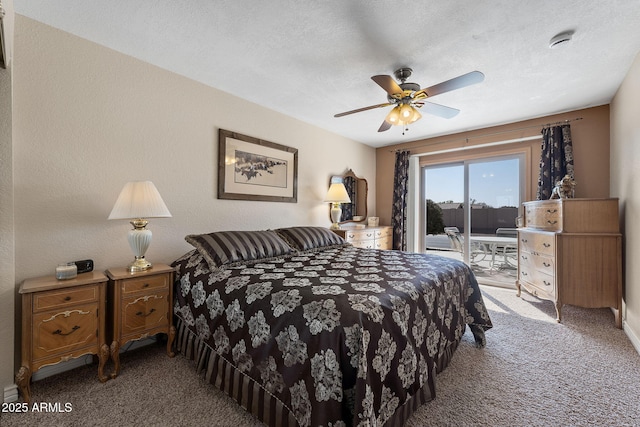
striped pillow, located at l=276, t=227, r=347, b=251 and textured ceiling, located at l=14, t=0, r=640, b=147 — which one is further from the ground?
textured ceiling, located at l=14, t=0, r=640, b=147

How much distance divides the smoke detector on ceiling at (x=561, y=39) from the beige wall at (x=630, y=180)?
0.83 meters

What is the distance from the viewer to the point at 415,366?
4.89ft

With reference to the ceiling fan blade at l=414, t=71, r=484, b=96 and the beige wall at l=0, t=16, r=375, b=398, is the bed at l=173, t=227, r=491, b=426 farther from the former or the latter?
the ceiling fan blade at l=414, t=71, r=484, b=96

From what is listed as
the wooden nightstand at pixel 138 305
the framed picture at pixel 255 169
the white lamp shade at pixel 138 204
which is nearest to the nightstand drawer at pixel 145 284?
the wooden nightstand at pixel 138 305

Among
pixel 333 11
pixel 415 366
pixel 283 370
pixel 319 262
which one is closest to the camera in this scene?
pixel 283 370

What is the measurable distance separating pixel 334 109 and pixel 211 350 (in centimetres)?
293

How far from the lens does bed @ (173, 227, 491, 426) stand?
47.7 inches

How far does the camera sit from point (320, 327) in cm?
126

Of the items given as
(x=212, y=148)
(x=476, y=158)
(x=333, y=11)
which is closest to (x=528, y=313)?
(x=476, y=158)

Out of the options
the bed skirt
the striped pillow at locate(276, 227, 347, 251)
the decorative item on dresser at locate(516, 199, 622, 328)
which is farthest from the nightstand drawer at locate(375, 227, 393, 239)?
the bed skirt

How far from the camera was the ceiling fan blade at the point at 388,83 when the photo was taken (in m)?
2.06

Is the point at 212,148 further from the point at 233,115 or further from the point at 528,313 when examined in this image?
the point at 528,313

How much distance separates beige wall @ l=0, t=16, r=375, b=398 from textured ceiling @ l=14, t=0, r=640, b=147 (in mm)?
192

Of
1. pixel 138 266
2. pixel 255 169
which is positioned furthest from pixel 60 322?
pixel 255 169
